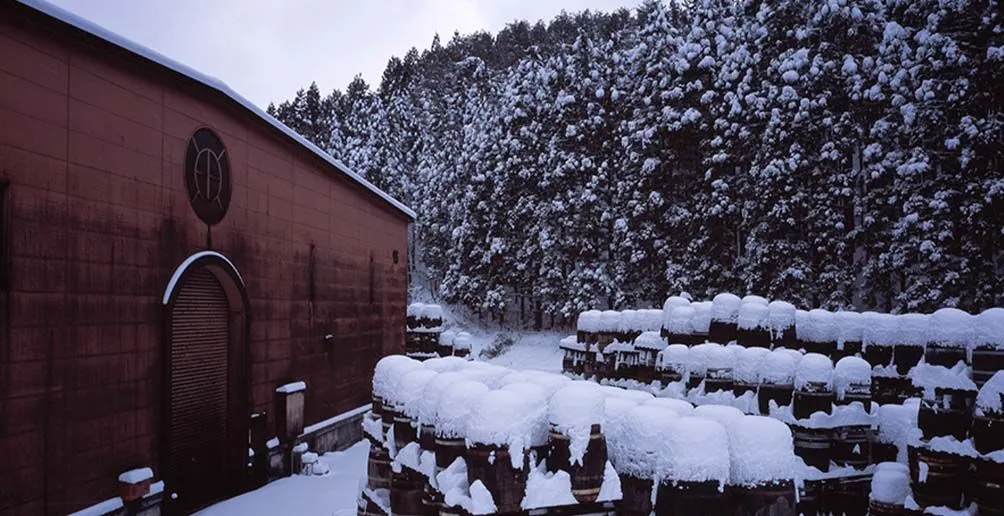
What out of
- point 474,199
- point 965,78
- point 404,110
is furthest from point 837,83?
point 404,110

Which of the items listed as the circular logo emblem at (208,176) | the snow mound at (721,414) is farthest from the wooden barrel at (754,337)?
the circular logo emblem at (208,176)

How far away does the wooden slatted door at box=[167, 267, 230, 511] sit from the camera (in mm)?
8652

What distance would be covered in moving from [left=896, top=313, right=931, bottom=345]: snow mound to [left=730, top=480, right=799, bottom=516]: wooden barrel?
153 inches

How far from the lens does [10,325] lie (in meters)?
5.89

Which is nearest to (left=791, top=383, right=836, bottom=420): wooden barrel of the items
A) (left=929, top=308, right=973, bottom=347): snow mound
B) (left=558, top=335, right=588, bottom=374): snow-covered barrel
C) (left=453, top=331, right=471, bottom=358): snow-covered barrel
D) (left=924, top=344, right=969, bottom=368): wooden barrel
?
(left=924, top=344, right=969, bottom=368): wooden barrel

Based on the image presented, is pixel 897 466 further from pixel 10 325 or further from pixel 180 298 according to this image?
pixel 180 298

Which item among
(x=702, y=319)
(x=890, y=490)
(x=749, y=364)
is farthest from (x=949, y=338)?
(x=702, y=319)

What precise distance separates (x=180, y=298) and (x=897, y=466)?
28.5 feet

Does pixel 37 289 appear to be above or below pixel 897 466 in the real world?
above

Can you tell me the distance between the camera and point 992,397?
4.05m

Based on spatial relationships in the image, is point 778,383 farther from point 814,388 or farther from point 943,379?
point 943,379

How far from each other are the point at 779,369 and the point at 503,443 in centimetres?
352

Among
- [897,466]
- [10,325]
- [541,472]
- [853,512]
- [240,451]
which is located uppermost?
[10,325]

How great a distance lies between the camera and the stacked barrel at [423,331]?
1902cm
